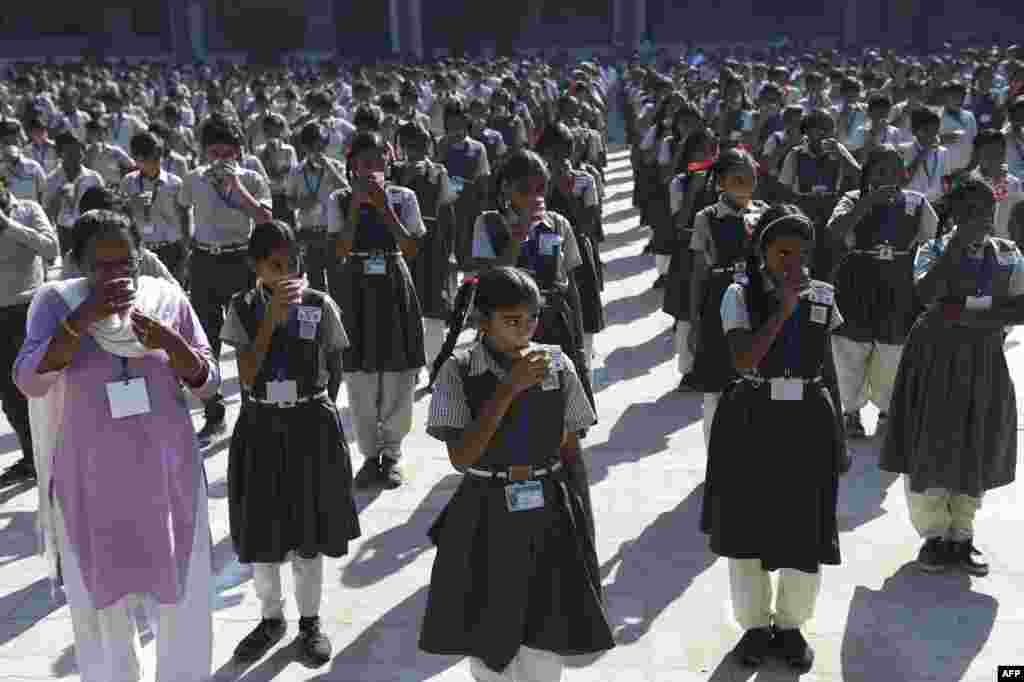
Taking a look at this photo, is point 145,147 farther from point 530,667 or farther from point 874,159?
point 530,667

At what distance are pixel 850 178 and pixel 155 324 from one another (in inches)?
237

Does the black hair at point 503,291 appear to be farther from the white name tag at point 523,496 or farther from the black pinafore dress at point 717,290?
the black pinafore dress at point 717,290

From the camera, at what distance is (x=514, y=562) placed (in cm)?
352

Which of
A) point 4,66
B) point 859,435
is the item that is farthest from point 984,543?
point 4,66

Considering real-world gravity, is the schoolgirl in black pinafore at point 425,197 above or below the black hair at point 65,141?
below

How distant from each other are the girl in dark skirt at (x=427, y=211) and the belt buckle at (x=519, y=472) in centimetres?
476

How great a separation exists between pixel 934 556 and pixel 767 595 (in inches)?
44.1

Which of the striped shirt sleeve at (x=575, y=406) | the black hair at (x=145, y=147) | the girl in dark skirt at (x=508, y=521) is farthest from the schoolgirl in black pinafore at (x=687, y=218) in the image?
the girl in dark skirt at (x=508, y=521)

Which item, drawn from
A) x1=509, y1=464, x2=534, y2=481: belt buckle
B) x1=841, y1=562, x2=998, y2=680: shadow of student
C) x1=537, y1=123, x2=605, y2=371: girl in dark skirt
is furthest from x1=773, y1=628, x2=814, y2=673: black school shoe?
x1=537, y1=123, x2=605, y2=371: girl in dark skirt

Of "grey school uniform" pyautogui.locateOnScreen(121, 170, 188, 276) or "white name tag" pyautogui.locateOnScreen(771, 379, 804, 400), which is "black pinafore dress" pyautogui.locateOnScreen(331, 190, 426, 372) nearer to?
"grey school uniform" pyautogui.locateOnScreen(121, 170, 188, 276)

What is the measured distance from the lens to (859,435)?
690 cm

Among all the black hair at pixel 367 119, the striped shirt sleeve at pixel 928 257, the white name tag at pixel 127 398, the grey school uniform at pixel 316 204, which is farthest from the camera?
the black hair at pixel 367 119

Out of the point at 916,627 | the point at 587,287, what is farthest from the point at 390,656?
the point at 587,287

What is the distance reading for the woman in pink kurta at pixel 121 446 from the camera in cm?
368
